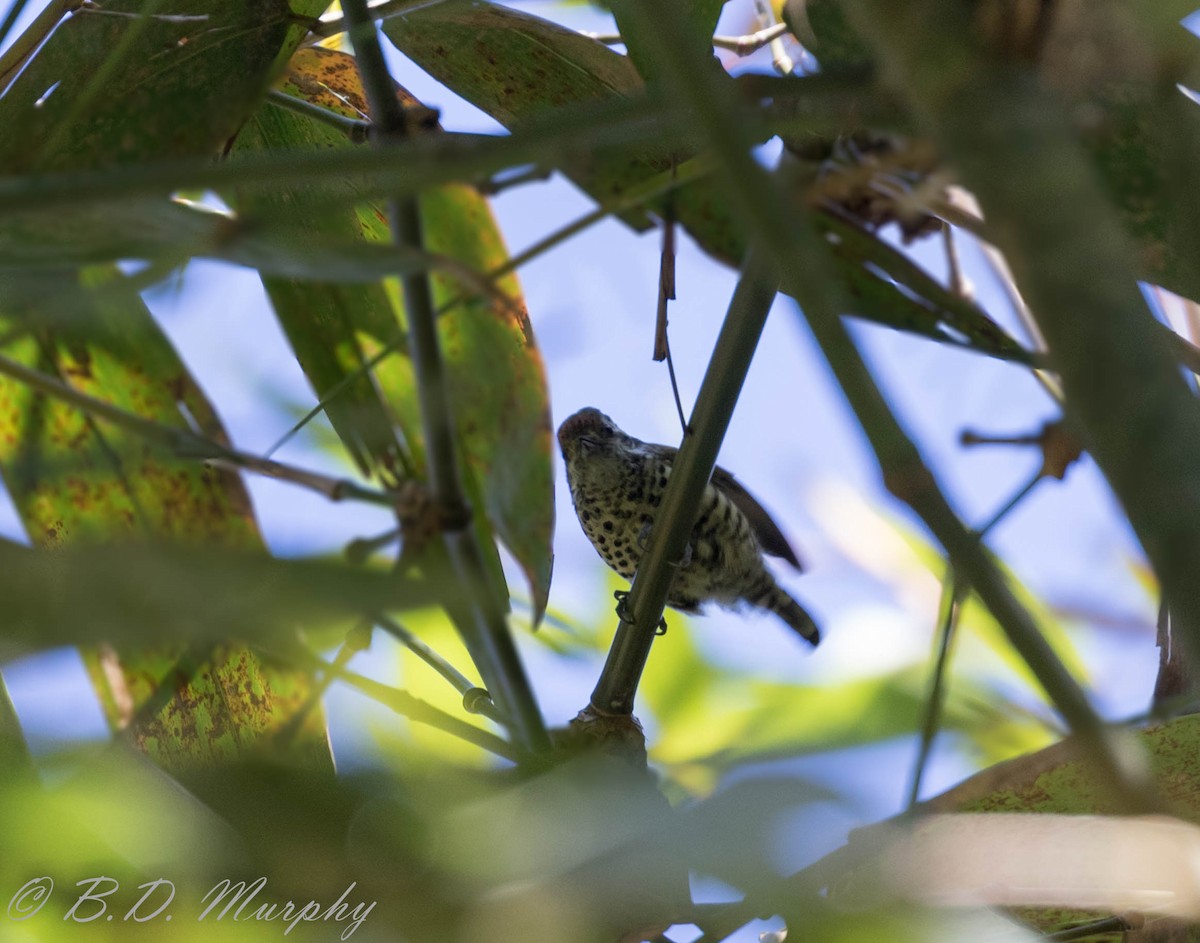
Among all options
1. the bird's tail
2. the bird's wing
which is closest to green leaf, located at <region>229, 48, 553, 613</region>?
the bird's wing

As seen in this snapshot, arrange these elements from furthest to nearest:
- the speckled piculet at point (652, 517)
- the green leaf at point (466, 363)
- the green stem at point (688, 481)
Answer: the speckled piculet at point (652, 517), the green leaf at point (466, 363), the green stem at point (688, 481)

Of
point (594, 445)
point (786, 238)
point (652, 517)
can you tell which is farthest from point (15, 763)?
point (594, 445)

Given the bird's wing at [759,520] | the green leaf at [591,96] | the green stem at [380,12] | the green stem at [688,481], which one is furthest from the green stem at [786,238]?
the bird's wing at [759,520]

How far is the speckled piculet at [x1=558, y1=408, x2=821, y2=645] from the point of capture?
105 inches

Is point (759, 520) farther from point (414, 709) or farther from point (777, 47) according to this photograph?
point (414, 709)

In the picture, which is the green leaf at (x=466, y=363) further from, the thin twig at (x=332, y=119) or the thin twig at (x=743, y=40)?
the thin twig at (x=743, y=40)

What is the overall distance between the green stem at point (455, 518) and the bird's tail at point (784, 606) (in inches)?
90.0

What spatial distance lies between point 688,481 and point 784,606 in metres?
2.00

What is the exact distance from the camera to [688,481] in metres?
1.09

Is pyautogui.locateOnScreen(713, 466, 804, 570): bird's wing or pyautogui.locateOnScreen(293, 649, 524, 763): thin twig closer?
pyautogui.locateOnScreen(293, 649, 524, 763): thin twig

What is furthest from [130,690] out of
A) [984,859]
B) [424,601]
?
[984,859]

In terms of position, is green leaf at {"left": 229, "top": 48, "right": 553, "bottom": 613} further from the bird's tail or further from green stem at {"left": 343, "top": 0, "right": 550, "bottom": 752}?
the bird's tail

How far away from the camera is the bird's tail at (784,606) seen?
2.91 m

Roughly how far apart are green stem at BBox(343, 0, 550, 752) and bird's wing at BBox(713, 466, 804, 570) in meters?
2.21
